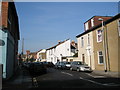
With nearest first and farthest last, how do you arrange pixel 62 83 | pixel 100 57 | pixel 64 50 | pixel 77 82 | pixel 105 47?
pixel 62 83, pixel 77 82, pixel 105 47, pixel 100 57, pixel 64 50

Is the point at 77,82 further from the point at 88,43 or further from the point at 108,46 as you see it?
the point at 88,43

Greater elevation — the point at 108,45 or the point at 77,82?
the point at 108,45

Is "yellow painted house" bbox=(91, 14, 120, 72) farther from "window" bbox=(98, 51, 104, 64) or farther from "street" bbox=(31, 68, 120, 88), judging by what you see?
"street" bbox=(31, 68, 120, 88)

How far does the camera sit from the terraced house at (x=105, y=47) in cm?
1909

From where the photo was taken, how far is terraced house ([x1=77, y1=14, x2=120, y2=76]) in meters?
19.1

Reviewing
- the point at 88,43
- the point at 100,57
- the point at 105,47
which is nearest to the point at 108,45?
the point at 105,47

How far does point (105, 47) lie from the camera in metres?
21.5

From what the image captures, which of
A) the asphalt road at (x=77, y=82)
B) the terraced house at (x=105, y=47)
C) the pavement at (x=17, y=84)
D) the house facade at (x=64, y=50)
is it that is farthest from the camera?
the house facade at (x=64, y=50)

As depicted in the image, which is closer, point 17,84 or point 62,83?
point 17,84

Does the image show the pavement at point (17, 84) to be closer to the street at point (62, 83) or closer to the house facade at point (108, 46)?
the street at point (62, 83)

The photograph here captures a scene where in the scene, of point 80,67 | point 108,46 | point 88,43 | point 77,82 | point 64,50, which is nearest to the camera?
point 77,82

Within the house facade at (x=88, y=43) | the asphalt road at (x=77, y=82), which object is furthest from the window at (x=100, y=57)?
the asphalt road at (x=77, y=82)

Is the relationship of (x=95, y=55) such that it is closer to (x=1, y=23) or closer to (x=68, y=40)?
(x=1, y=23)

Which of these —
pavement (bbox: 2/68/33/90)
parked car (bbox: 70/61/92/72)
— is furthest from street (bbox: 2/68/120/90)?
parked car (bbox: 70/61/92/72)
